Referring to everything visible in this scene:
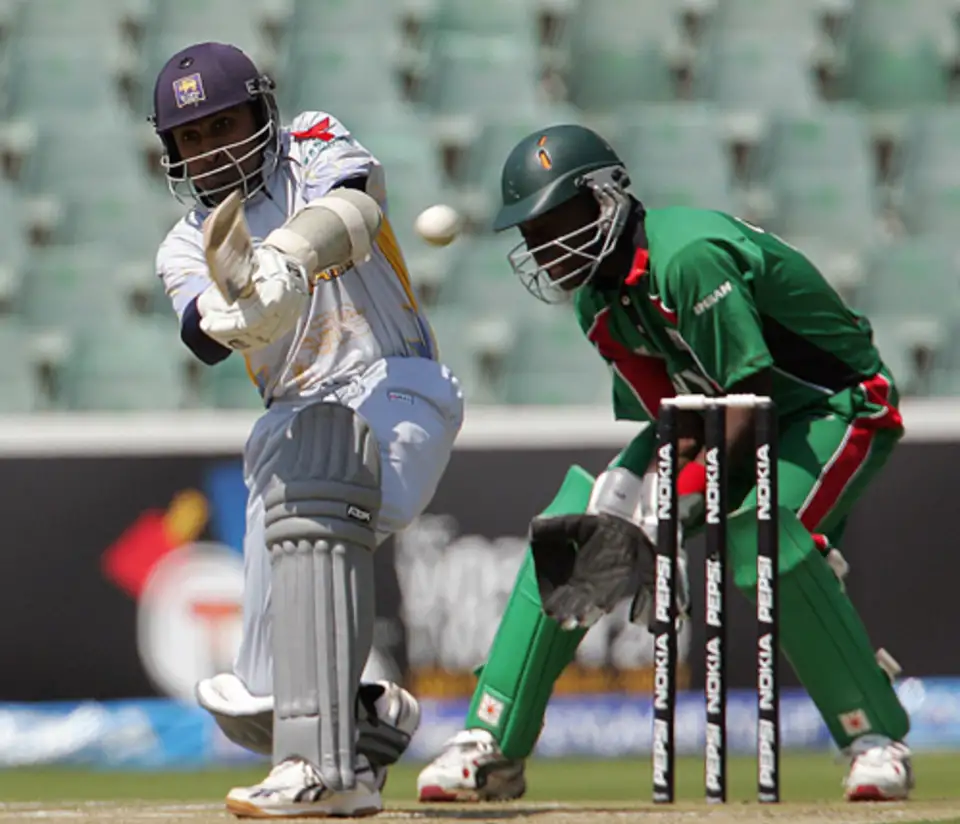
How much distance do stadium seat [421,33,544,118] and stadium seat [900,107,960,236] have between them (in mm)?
2045

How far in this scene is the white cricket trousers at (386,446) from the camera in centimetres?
363

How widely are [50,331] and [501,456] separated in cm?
269

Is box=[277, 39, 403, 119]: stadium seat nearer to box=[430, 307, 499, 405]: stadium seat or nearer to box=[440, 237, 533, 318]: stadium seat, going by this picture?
box=[440, 237, 533, 318]: stadium seat

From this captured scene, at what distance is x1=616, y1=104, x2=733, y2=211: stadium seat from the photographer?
9.39 m

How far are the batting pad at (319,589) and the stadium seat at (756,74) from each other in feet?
23.2

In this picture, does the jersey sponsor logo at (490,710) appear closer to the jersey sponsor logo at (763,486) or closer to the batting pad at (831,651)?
the batting pad at (831,651)

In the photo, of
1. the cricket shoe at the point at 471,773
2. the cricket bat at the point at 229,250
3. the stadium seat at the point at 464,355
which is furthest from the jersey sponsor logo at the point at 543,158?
the stadium seat at the point at 464,355

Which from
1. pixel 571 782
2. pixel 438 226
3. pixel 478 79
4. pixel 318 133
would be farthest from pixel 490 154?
pixel 438 226

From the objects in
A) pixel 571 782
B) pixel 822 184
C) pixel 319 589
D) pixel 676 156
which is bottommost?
pixel 571 782

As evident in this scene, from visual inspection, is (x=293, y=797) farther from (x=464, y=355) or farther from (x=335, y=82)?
(x=335, y=82)

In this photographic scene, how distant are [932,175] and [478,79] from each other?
2474 millimetres

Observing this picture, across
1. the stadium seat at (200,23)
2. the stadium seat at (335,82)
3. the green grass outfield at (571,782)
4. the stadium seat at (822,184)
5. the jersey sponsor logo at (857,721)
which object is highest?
the stadium seat at (200,23)

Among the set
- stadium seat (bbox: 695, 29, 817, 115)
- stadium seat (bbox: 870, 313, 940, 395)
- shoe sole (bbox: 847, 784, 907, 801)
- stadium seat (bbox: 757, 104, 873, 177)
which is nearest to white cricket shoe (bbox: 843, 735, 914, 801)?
shoe sole (bbox: 847, 784, 907, 801)

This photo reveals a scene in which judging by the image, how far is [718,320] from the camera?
158 inches
